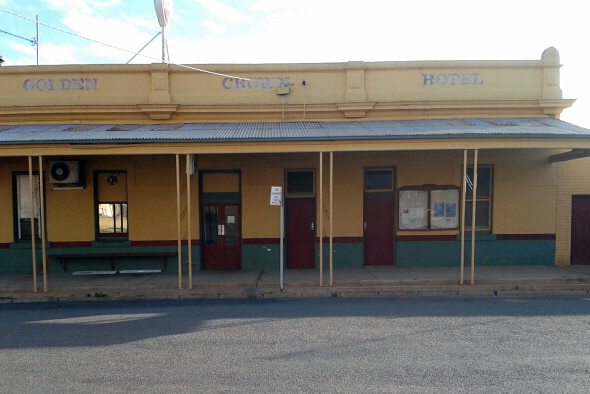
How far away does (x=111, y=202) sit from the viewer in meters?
10.2

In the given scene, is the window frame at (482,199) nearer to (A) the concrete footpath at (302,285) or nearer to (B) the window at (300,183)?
(A) the concrete footpath at (302,285)

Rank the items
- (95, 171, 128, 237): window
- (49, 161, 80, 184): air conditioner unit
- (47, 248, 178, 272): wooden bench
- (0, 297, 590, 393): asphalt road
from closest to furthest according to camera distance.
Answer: (0, 297, 590, 393): asphalt road < (49, 161, 80, 184): air conditioner unit < (47, 248, 178, 272): wooden bench < (95, 171, 128, 237): window

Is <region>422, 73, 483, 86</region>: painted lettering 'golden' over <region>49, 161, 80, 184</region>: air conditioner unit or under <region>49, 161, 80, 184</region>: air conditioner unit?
over

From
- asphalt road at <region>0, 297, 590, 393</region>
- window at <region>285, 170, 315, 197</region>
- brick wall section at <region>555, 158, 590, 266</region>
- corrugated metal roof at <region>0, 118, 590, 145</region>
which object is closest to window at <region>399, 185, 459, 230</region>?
corrugated metal roof at <region>0, 118, 590, 145</region>

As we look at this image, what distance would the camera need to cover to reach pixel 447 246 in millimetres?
10289

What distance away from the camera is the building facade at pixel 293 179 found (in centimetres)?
1003

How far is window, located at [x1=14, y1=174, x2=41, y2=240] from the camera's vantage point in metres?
10.1

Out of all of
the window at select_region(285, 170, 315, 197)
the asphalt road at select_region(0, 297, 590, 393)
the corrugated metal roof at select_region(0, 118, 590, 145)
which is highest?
the corrugated metal roof at select_region(0, 118, 590, 145)

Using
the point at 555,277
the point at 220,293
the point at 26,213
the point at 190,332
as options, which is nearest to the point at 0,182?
the point at 26,213

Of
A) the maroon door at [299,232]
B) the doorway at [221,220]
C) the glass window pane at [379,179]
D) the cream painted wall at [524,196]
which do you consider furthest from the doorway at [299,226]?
the cream painted wall at [524,196]

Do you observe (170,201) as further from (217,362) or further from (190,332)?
(217,362)

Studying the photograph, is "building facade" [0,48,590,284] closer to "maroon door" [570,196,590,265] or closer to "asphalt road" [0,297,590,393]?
"maroon door" [570,196,590,265]

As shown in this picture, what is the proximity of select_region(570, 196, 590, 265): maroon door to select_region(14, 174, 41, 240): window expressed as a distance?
15.1m

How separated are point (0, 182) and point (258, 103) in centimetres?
742
